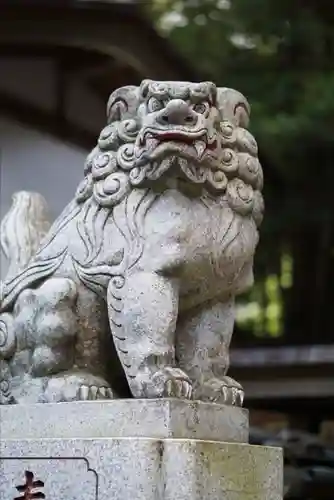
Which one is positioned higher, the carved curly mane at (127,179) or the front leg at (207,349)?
the carved curly mane at (127,179)

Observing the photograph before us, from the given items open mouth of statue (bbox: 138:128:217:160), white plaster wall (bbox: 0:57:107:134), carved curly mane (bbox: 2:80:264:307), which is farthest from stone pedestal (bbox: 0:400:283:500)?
white plaster wall (bbox: 0:57:107:134)

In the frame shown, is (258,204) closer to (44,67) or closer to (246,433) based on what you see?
(246,433)

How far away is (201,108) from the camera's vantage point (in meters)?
3.36

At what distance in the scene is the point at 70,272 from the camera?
136 inches

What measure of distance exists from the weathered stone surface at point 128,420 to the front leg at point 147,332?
0.06 m

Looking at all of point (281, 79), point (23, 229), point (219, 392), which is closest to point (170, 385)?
point (219, 392)

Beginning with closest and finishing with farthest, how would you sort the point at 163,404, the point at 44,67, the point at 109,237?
the point at 163,404 → the point at 109,237 → the point at 44,67

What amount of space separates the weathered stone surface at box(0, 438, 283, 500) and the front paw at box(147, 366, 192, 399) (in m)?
0.16

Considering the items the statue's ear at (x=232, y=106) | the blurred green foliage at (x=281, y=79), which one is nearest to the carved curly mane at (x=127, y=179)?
the statue's ear at (x=232, y=106)

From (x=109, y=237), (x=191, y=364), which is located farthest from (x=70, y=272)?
(x=191, y=364)

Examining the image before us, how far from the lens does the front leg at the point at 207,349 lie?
11.2ft

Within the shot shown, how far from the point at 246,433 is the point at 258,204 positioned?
796mm

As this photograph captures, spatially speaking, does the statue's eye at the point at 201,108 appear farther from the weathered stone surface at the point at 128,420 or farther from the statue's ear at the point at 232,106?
the weathered stone surface at the point at 128,420

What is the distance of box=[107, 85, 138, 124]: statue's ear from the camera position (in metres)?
3.52
